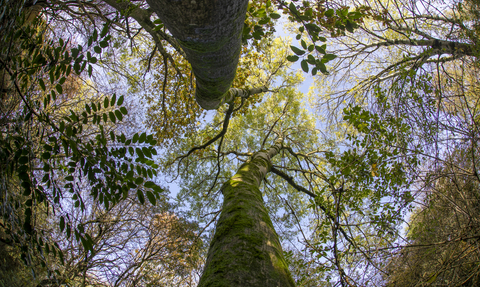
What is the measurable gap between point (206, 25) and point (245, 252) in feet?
4.46

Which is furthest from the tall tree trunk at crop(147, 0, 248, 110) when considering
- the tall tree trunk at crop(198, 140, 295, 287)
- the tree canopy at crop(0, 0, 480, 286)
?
the tall tree trunk at crop(198, 140, 295, 287)

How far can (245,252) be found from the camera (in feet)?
4.54

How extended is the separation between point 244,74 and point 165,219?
440 cm

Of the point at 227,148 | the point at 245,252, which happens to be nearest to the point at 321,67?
the point at 245,252

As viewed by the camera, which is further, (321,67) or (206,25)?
(321,67)

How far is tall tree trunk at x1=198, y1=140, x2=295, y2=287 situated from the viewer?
119 centimetres

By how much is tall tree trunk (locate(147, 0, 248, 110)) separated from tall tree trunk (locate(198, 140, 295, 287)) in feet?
4.19

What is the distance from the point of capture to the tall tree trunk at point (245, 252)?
1187mm

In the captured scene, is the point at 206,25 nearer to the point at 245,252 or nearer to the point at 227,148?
the point at 245,252

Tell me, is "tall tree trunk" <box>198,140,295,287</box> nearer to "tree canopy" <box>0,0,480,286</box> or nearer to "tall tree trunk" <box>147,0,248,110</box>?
"tree canopy" <box>0,0,480,286</box>

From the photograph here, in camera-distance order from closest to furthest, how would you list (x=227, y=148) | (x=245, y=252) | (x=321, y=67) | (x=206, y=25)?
(x=206, y=25) < (x=245, y=252) < (x=321, y=67) < (x=227, y=148)

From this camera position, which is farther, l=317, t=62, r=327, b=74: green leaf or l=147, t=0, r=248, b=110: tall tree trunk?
l=317, t=62, r=327, b=74: green leaf

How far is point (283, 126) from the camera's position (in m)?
8.95

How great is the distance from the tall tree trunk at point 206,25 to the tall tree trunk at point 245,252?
1.28m
